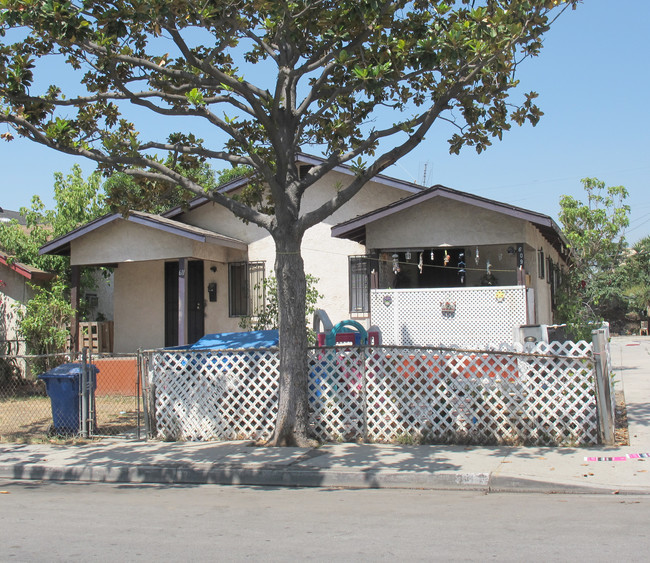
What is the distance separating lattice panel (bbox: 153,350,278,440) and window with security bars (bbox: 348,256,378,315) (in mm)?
6015

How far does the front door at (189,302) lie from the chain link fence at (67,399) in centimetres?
190

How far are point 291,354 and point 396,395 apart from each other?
156cm

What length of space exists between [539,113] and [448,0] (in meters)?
2.08

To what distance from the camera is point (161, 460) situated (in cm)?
902

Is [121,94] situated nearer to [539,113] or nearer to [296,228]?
[296,228]

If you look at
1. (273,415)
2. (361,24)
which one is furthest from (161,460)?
(361,24)

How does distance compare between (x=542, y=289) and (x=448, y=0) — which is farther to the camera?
(x=542, y=289)

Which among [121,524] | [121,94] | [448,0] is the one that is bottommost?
[121,524]

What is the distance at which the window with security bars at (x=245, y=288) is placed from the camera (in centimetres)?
1706

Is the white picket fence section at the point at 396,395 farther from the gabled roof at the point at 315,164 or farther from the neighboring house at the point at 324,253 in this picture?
the gabled roof at the point at 315,164

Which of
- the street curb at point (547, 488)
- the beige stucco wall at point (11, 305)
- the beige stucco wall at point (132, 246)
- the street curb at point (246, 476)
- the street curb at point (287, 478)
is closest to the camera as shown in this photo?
the street curb at point (547, 488)

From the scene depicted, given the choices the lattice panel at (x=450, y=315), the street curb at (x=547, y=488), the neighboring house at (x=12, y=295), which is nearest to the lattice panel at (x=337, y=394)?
the street curb at (x=547, y=488)

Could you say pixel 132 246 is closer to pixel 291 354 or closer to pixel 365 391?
pixel 291 354

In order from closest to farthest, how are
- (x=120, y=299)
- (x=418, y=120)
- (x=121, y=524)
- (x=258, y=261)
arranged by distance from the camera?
(x=121, y=524) → (x=418, y=120) → (x=258, y=261) → (x=120, y=299)
